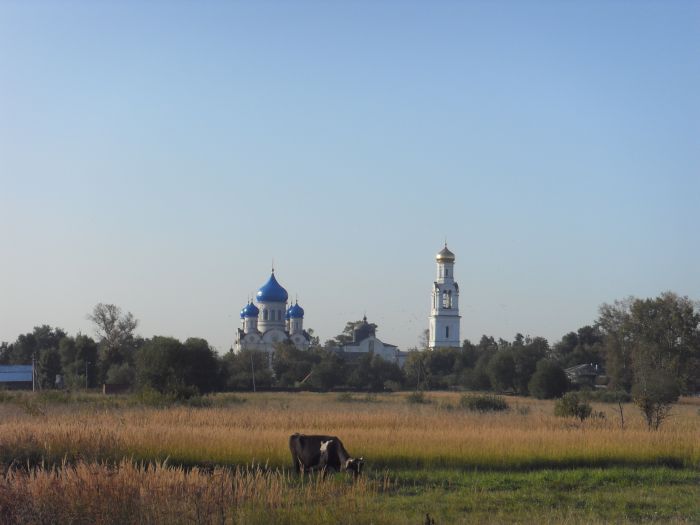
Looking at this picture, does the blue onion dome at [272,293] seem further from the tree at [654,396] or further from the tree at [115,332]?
the tree at [654,396]

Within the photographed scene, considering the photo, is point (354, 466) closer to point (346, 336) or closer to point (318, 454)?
point (318, 454)

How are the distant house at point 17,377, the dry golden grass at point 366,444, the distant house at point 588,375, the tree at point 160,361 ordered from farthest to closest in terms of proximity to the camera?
1. the distant house at point 588,375
2. the distant house at point 17,377
3. the tree at point 160,361
4. the dry golden grass at point 366,444

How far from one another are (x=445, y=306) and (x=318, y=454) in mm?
105690

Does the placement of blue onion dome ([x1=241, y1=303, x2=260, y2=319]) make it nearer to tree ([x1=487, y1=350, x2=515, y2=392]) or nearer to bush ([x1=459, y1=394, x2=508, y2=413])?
tree ([x1=487, y1=350, x2=515, y2=392])

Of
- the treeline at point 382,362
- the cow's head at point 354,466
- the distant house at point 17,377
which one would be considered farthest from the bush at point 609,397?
the distant house at point 17,377

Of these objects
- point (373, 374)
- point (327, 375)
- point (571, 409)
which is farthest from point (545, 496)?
point (373, 374)

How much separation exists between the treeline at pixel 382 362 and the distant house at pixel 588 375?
239 centimetres

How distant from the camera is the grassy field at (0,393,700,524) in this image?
37.7 ft

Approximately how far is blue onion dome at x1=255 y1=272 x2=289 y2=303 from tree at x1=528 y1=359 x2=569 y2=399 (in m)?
62.2

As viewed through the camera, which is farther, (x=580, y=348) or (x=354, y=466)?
(x=580, y=348)

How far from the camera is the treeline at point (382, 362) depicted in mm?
56031

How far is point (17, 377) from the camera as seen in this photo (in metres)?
81.9

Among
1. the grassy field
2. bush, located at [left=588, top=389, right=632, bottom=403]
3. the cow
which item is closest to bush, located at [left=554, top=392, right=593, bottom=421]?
the grassy field

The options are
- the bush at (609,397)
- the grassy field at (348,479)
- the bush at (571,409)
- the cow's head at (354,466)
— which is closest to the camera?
the grassy field at (348,479)
